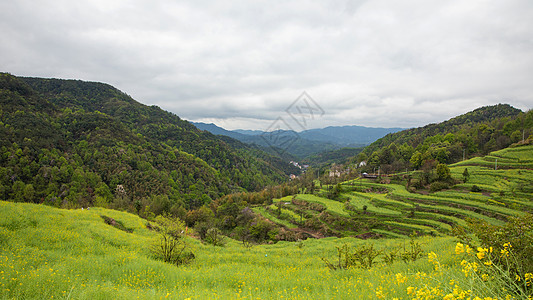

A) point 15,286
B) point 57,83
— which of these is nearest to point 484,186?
point 15,286

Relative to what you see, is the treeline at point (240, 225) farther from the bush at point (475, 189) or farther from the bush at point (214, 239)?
the bush at point (475, 189)

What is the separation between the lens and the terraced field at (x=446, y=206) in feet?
87.0

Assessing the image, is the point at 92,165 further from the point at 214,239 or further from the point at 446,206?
the point at 446,206

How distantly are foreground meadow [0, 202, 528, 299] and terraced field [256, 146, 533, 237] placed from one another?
2173 centimetres

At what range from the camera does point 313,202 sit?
148 ft

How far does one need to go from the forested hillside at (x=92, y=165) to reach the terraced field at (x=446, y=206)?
126 feet

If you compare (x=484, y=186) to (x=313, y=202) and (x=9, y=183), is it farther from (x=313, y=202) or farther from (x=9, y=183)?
(x=9, y=183)

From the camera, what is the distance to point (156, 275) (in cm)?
796

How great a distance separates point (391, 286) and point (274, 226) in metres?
34.9

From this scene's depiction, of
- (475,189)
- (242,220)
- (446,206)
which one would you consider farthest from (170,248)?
(475,189)

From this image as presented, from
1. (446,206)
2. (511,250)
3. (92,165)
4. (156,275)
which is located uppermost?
(511,250)

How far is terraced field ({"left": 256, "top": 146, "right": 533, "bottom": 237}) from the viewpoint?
87.0ft

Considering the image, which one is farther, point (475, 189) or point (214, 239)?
point (475, 189)

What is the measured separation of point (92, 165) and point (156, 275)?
90.2 metres
